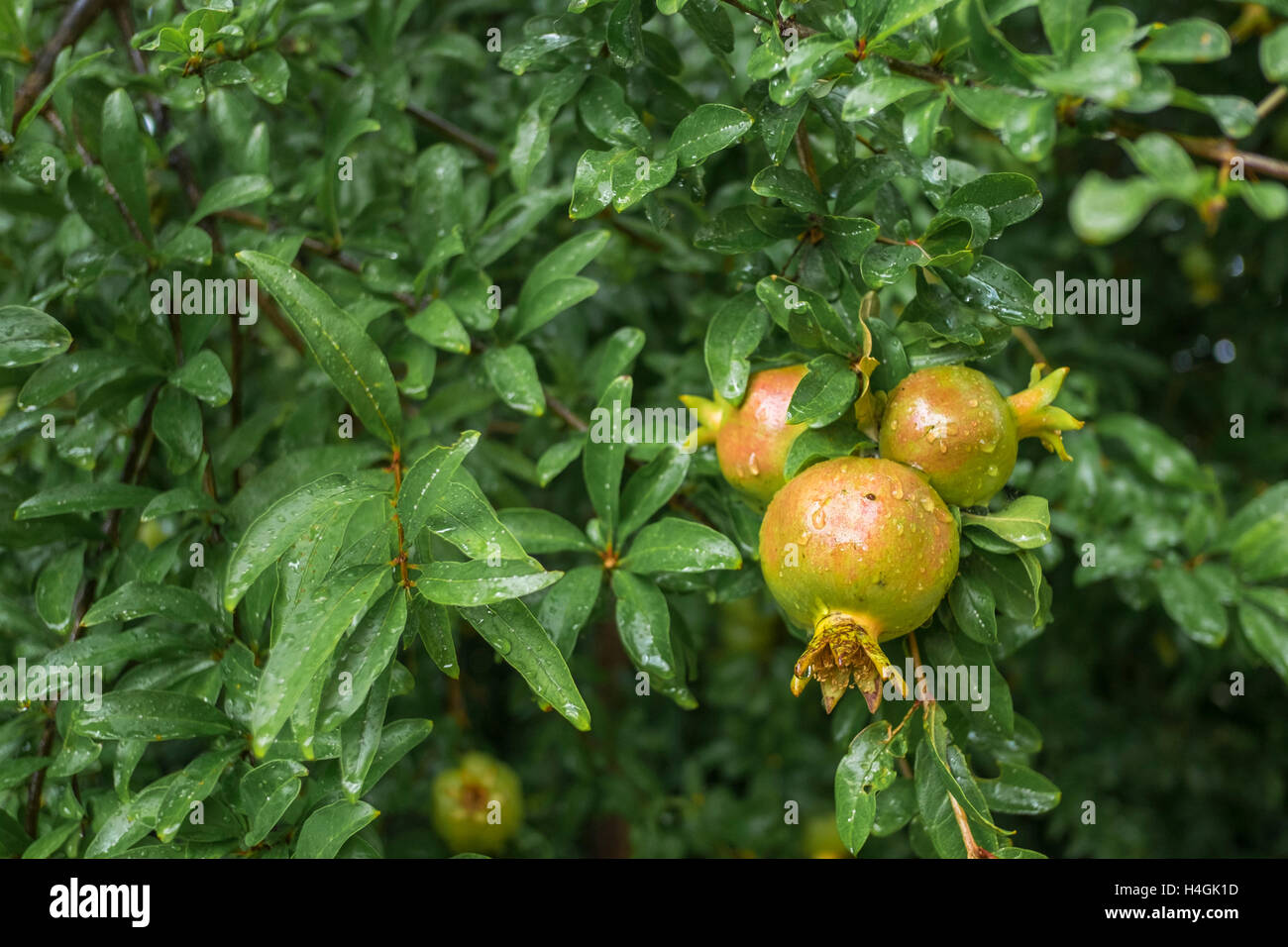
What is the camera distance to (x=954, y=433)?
2.48ft

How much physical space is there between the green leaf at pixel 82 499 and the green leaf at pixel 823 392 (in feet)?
2.27

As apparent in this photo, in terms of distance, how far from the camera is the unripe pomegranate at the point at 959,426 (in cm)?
76

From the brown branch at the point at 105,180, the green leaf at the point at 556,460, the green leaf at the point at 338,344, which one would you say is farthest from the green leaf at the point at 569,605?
the brown branch at the point at 105,180

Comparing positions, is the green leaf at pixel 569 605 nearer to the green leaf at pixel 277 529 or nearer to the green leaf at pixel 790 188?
the green leaf at pixel 277 529

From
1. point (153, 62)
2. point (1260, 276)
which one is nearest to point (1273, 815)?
point (1260, 276)

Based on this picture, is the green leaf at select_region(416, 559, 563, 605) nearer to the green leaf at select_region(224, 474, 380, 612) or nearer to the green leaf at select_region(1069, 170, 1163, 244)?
the green leaf at select_region(224, 474, 380, 612)

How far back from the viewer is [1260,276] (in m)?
2.01

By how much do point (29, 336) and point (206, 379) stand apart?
161mm

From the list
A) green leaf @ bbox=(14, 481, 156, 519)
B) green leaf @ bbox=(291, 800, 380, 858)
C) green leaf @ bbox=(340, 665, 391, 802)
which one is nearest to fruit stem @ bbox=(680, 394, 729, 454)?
green leaf @ bbox=(340, 665, 391, 802)

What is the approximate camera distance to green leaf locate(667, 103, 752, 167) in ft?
2.68

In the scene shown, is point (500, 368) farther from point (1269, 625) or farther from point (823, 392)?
point (1269, 625)

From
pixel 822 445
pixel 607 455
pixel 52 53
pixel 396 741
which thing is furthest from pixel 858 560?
pixel 52 53

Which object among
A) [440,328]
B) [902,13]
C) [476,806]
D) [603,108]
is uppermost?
[902,13]
